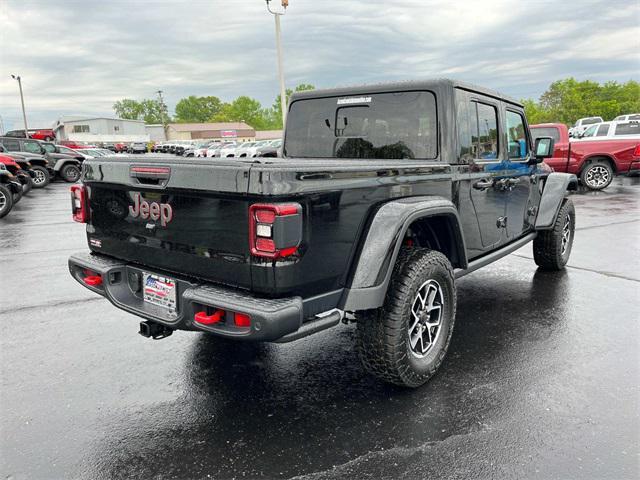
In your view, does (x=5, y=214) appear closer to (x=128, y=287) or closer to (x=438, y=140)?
(x=128, y=287)

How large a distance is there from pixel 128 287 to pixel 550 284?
4.46 metres

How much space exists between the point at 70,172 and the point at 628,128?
20.8 metres

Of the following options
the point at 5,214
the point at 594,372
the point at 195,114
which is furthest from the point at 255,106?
the point at 594,372

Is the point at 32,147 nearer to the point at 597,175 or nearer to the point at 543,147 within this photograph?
the point at 543,147

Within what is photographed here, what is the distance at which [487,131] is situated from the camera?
424cm

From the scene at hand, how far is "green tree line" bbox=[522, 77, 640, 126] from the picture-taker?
75.8m

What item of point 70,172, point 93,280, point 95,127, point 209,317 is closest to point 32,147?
point 70,172

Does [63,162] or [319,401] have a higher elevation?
[63,162]

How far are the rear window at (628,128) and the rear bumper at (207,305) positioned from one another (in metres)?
16.8

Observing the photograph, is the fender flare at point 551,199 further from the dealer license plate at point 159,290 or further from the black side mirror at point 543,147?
the dealer license plate at point 159,290

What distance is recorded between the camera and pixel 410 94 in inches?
151

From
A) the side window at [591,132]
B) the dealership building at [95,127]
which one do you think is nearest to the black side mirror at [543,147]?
the side window at [591,132]

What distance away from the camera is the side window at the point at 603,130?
1625 centimetres

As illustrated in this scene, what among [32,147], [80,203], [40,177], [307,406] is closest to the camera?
[307,406]
